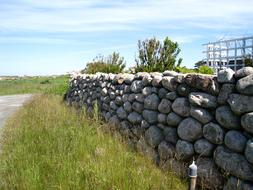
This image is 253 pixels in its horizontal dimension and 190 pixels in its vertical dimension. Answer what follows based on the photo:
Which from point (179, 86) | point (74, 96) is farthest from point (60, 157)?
point (74, 96)

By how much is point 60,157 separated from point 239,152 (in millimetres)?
2713

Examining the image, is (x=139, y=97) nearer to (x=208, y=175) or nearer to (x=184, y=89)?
(x=184, y=89)

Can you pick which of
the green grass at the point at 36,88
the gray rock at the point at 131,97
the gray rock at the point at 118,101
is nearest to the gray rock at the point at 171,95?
the gray rock at the point at 131,97

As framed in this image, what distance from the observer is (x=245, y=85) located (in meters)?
4.55

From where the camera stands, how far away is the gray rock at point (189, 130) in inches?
211

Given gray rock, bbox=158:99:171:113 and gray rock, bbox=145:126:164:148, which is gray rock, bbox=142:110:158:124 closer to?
gray rock, bbox=145:126:164:148

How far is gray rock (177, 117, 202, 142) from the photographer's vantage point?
5.37 m

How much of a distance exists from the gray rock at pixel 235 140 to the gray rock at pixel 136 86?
9.74 ft

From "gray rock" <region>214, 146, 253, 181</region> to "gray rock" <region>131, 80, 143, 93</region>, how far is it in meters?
2.85

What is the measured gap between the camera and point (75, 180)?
5.22 meters

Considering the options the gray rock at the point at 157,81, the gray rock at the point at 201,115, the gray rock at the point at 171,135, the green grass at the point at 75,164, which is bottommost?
the green grass at the point at 75,164

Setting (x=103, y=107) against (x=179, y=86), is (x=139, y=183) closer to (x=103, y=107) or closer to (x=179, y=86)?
(x=179, y=86)

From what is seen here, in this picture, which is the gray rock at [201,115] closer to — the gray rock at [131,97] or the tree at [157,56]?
the gray rock at [131,97]

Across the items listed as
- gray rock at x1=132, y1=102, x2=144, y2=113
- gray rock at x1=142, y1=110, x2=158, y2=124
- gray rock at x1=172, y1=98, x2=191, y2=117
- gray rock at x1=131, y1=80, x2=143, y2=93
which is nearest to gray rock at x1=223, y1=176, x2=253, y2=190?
gray rock at x1=172, y1=98, x2=191, y2=117
